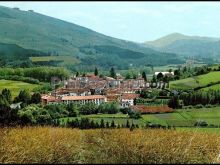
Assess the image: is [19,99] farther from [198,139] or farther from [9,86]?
[198,139]

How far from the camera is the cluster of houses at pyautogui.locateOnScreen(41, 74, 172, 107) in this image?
6956 centimetres

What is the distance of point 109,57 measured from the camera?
200 m

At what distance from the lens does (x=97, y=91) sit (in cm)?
8762

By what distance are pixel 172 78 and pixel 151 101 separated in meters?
24.5

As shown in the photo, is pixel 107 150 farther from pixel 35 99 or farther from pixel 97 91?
pixel 97 91

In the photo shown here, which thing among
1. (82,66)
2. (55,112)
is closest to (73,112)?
(55,112)

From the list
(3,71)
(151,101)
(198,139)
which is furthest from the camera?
(3,71)

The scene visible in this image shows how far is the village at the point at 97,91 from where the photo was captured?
69.4 metres

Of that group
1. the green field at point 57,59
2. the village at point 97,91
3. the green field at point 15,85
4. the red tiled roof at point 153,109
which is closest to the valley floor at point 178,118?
the red tiled roof at point 153,109

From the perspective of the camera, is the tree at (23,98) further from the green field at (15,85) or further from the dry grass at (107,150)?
the dry grass at (107,150)

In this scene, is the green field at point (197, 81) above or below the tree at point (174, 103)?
above

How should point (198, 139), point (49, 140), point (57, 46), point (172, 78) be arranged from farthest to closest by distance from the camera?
point (57, 46), point (172, 78), point (198, 139), point (49, 140)

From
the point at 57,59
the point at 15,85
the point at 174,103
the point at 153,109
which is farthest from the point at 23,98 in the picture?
the point at 57,59

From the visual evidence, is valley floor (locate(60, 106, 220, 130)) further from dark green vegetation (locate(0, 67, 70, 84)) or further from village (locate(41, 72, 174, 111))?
dark green vegetation (locate(0, 67, 70, 84))
